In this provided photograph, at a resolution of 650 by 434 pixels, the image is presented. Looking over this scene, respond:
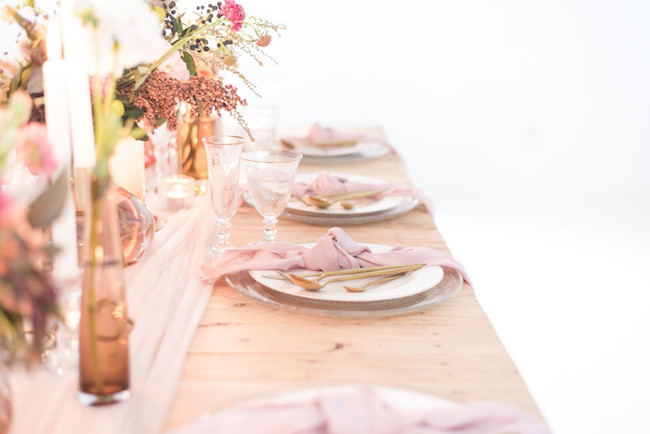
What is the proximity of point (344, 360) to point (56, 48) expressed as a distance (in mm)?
503

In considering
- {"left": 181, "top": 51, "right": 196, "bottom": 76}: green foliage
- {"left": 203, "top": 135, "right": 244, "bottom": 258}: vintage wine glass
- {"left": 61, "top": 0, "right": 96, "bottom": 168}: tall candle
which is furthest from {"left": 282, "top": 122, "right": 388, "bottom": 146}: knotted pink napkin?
{"left": 61, "top": 0, "right": 96, "bottom": 168}: tall candle

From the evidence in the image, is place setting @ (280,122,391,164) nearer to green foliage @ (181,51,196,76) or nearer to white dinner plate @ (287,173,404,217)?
white dinner plate @ (287,173,404,217)

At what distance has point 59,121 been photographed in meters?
0.92

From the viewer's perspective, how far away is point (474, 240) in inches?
173

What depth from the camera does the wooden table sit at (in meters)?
0.85

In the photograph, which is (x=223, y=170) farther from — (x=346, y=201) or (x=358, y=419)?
(x=358, y=419)

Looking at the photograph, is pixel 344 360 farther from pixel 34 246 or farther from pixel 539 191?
pixel 539 191

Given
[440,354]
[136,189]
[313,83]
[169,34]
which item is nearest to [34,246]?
[440,354]

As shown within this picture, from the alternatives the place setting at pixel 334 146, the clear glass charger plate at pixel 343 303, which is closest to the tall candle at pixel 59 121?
the clear glass charger plate at pixel 343 303

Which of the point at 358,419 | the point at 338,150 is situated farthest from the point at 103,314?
the point at 338,150

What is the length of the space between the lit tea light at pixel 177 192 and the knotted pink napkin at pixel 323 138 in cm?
67

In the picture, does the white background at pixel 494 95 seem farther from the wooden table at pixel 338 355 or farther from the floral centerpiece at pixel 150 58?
the wooden table at pixel 338 355

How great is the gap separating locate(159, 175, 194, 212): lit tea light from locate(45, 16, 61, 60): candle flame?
711 mm

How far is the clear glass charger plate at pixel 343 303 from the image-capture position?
41.7 inches
